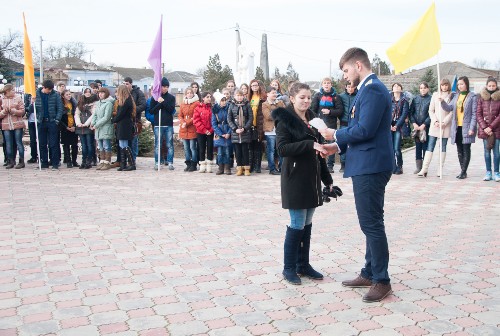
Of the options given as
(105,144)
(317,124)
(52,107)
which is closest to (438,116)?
(105,144)

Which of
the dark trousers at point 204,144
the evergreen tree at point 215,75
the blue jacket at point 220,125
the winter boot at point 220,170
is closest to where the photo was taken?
the blue jacket at point 220,125

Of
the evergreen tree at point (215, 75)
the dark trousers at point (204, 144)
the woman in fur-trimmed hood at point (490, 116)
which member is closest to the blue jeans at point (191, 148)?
the dark trousers at point (204, 144)

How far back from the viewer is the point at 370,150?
15.6 ft

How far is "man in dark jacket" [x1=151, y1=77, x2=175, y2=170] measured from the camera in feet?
44.9

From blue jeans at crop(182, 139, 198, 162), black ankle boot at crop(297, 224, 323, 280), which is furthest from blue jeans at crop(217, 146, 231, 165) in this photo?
black ankle boot at crop(297, 224, 323, 280)

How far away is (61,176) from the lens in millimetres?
12531

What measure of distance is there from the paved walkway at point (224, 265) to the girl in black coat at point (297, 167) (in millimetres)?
379

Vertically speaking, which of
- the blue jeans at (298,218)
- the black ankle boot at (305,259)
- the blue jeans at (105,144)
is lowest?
the black ankle boot at (305,259)

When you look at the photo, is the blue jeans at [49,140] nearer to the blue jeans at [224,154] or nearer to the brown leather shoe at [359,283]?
the blue jeans at [224,154]

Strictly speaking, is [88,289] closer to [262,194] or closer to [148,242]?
[148,242]

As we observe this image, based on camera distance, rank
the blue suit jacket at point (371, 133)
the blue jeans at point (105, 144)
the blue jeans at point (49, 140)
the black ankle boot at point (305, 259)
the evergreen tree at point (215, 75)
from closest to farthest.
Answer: the blue suit jacket at point (371, 133) < the black ankle boot at point (305, 259) < the blue jeans at point (105, 144) < the blue jeans at point (49, 140) < the evergreen tree at point (215, 75)

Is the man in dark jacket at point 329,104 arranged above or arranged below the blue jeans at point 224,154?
above

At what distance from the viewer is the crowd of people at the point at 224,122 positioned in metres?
12.0

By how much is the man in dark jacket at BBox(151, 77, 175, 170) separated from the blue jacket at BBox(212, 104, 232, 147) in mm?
1467
